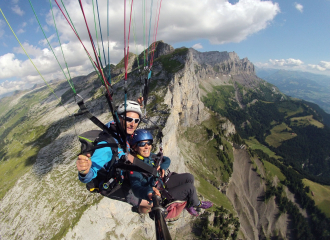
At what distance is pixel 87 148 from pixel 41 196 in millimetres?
32050

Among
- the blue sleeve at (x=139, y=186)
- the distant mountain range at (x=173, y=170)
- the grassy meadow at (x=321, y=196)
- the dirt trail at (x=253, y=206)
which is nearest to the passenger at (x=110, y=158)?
the blue sleeve at (x=139, y=186)

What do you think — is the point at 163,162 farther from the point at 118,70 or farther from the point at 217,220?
the point at 118,70

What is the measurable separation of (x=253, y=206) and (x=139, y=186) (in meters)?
92.9

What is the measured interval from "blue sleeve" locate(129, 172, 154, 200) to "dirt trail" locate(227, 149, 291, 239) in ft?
256

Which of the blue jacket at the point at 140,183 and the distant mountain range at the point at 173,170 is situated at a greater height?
the blue jacket at the point at 140,183

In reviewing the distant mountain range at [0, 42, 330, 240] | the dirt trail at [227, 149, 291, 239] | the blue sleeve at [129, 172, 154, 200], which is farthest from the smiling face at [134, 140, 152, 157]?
the dirt trail at [227, 149, 291, 239]

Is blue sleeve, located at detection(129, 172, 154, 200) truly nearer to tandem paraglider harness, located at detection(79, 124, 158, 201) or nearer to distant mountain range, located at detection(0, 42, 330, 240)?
tandem paraglider harness, located at detection(79, 124, 158, 201)

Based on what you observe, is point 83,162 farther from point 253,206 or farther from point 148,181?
point 253,206

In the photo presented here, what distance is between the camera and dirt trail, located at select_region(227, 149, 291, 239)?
6994cm

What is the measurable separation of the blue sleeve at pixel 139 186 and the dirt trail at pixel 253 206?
77959 mm

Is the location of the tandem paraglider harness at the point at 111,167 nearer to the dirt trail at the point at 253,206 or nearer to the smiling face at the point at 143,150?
the smiling face at the point at 143,150

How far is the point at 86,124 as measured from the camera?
54.5 metres

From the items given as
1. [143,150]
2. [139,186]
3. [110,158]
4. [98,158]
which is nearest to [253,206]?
[143,150]

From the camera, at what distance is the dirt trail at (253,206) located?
69938mm
